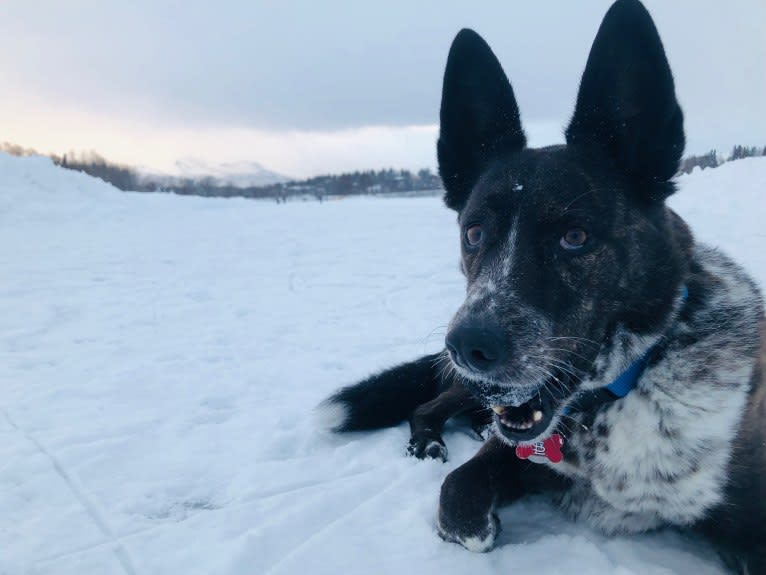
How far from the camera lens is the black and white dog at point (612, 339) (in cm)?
195

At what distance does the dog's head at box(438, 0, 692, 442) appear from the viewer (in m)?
1.95

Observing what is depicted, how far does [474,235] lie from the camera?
242 centimetres

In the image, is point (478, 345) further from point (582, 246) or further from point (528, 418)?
point (582, 246)

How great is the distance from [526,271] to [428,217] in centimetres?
1498

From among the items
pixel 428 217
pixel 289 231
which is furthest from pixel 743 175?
pixel 289 231

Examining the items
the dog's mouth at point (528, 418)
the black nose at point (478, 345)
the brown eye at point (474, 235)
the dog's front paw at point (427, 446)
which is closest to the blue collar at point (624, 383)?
the dog's mouth at point (528, 418)

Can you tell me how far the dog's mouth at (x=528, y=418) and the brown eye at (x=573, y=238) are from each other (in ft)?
1.87

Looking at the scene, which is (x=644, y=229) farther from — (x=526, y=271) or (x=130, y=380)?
(x=130, y=380)

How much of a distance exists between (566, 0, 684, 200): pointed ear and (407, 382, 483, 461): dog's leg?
1.48 m

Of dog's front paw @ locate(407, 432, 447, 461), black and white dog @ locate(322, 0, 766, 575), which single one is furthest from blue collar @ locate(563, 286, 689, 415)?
dog's front paw @ locate(407, 432, 447, 461)

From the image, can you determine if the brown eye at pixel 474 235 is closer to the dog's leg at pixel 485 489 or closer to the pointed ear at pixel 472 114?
the pointed ear at pixel 472 114

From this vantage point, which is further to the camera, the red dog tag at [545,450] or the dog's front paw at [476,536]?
the red dog tag at [545,450]

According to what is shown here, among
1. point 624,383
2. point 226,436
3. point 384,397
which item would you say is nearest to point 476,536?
point 624,383

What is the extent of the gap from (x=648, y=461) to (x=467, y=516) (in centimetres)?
69
